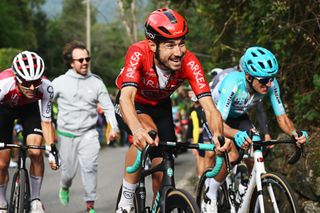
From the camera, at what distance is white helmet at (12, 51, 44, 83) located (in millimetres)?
6102

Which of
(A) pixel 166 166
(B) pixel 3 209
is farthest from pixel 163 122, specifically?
(B) pixel 3 209

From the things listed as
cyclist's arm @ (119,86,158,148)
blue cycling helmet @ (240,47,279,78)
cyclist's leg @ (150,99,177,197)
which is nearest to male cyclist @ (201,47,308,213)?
blue cycling helmet @ (240,47,279,78)

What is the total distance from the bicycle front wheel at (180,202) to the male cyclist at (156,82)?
453mm

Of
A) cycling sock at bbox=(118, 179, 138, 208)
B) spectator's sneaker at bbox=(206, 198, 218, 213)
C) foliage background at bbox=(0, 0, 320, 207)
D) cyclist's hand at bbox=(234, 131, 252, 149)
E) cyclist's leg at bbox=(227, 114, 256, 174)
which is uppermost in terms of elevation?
foliage background at bbox=(0, 0, 320, 207)

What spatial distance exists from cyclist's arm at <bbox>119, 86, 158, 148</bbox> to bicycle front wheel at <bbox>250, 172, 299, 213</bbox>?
1.31m

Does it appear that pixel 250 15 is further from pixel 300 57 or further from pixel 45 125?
pixel 45 125

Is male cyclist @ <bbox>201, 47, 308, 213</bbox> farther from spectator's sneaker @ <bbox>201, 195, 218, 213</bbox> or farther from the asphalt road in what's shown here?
the asphalt road

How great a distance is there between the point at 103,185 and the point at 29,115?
5114mm

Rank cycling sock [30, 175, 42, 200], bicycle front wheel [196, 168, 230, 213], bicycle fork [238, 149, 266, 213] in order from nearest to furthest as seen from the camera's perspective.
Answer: bicycle fork [238, 149, 266, 213] < cycling sock [30, 175, 42, 200] < bicycle front wheel [196, 168, 230, 213]

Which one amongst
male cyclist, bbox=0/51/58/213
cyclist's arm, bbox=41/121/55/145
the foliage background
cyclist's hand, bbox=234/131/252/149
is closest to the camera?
cyclist's hand, bbox=234/131/252/149

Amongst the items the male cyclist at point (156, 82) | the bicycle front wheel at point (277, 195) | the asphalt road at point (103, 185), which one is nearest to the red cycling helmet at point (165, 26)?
the male cyclist at point (156, 82)

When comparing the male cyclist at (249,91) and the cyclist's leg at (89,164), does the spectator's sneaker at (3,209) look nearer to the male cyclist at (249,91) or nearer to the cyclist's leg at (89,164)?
the cyclist's leg at (89,164)

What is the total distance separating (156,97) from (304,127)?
3.76 m

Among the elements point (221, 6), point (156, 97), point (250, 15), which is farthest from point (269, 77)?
point (221, 6)
